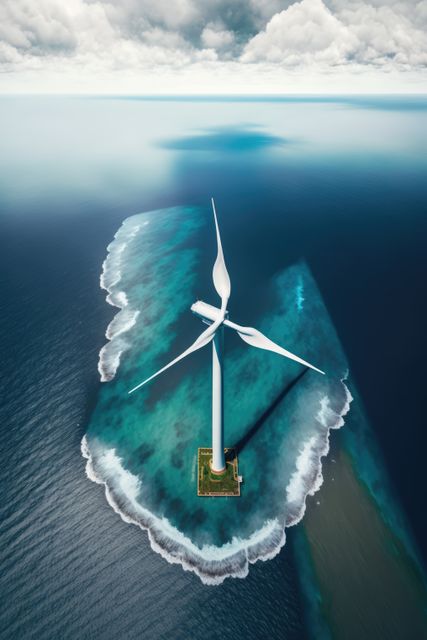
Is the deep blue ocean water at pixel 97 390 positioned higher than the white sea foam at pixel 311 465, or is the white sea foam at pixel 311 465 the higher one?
the deep blue ocean water at pixel 97 390

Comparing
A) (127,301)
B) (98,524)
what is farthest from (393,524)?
(127,301)

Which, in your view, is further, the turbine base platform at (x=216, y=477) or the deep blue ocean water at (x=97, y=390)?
the turbine base platform at (x=216, y=477)

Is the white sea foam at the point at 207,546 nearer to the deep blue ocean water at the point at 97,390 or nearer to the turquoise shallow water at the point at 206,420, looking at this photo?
the turquoise shallow water at the point at 206,420

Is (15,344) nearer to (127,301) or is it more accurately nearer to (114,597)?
(127,301)

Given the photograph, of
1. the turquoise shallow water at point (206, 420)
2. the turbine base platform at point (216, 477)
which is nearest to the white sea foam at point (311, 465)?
the turquoise shallow water at point (206, 420)

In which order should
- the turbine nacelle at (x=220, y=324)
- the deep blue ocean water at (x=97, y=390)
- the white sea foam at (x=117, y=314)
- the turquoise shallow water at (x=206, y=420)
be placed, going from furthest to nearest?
the white sea foam at (x=117, y=314)
the turquoise shallow water at (x=206, y=420)
the deep blue ocean water at (x=97, y=390)
the turbine nacelle at (x=220, y=324)

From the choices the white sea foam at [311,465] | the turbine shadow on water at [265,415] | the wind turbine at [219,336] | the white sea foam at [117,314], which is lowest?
the white sea foam at [311,465]

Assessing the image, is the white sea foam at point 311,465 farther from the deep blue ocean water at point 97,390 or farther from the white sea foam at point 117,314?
the white sea foam at point 117,314

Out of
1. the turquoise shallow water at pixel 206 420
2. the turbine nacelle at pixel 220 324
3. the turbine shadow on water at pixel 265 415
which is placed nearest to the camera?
the turbine nacelle at pixel 220 324
